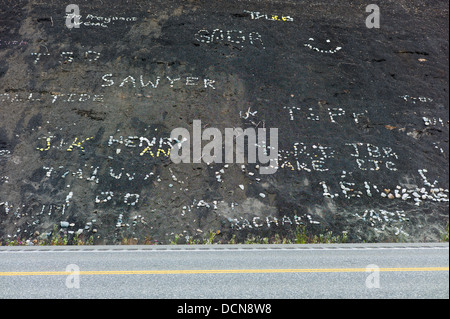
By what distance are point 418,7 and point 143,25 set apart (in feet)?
36.7

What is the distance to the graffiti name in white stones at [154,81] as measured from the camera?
11352 mm

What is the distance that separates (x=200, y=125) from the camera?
1053 centimetres

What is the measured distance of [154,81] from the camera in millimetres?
11508

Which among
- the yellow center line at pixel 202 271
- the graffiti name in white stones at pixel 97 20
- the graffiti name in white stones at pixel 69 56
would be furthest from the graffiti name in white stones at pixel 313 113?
the graffiti name in white stones at pixel 97 20

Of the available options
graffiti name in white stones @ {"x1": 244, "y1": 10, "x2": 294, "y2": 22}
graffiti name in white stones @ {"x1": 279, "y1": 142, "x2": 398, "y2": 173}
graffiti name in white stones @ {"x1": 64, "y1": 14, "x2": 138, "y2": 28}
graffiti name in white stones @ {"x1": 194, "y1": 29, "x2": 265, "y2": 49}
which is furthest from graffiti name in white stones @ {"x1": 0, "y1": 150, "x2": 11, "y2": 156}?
graffiti name in white stones @ {"x1": 244, "y1": 10, "x2": 294, "y2": 22}

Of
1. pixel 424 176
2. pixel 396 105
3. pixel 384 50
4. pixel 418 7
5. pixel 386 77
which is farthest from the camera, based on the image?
pixel 418 7

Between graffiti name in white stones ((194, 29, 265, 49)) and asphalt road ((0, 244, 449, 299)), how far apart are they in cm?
832

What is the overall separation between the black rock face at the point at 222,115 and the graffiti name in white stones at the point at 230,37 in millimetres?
65

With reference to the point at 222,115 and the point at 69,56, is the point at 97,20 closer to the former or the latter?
the point at 69,56

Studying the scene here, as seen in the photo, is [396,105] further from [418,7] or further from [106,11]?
[106,11]

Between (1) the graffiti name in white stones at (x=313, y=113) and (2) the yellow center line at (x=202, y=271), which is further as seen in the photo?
(1) the graffiti name in white stones at (x=313, y=113)

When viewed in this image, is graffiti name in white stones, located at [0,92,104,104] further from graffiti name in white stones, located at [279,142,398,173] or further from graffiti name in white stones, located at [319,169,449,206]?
graffiti name in white stones, located at [319,169,449,206]

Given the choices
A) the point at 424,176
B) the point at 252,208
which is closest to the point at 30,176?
the point at 252,208

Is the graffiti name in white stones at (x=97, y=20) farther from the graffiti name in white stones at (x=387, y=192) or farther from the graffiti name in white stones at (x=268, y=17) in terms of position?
the graffiti name in white stones at (x=387, y=192)
